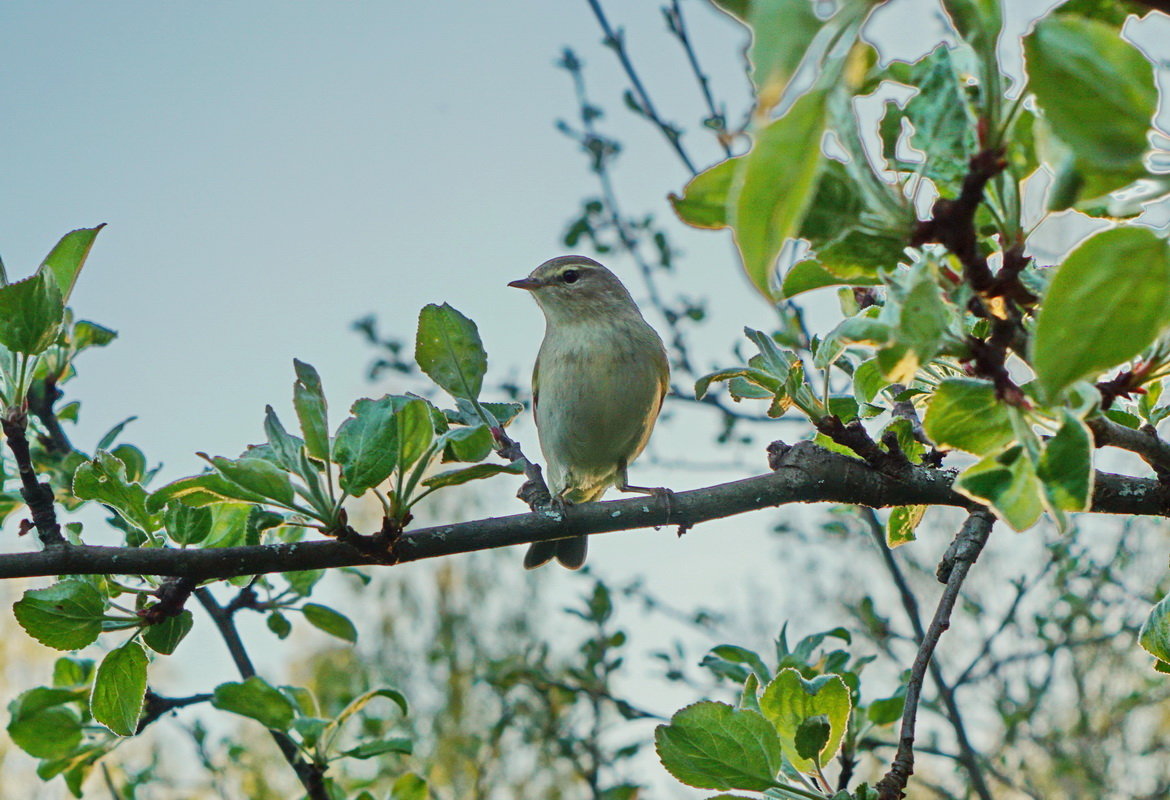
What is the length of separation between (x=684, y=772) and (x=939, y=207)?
0.94m

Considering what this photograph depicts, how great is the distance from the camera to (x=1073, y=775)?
6.29 m

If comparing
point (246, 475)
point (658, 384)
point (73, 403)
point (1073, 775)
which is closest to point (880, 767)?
point (1073, 775)

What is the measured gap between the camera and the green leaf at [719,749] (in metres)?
1.54

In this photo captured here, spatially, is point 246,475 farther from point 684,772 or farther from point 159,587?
point 684,772

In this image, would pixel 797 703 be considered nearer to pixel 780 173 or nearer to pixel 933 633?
pixel 933 633

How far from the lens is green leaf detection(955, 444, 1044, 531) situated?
3.59ft

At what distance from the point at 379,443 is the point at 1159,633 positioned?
124cm

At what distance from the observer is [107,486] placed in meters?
1.81

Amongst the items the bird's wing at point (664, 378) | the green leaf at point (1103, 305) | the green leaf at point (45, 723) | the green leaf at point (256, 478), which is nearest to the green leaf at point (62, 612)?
the green leaf at point (256, 478)

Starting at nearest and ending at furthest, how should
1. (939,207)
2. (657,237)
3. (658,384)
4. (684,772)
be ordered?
(939,207) < (684,772) < (658,384) < (657,237)

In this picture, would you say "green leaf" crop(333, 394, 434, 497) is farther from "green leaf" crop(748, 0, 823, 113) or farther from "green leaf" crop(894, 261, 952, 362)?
"green leaf" crop(748, 0, 823, 113)

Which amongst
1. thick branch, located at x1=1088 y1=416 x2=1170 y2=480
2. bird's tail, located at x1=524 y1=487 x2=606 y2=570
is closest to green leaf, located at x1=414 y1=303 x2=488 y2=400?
thick branch, located at x1=1088 y1=416 x2=1170 y2=480

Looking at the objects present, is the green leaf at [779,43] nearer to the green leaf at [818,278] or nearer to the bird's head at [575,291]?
the green leaf at [818,278]

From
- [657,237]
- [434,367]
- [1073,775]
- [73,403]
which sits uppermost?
[657,237]
